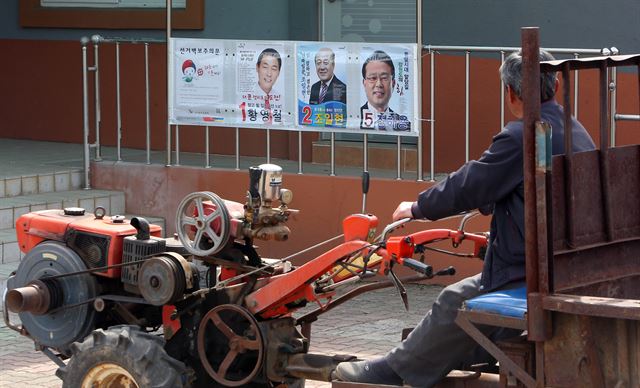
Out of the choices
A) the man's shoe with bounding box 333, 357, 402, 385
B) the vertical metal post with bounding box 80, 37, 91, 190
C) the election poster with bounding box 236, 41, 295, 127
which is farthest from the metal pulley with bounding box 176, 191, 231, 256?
the vertical metal post with bounding box 80, 37, 91, 190

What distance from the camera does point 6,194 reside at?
10.8m

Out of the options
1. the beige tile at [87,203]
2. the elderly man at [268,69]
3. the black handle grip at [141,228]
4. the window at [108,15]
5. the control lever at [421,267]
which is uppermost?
the window at [108,15]

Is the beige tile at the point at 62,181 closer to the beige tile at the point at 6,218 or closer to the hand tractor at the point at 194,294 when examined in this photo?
the beige tile at the point at 6,218

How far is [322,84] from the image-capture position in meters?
9.81

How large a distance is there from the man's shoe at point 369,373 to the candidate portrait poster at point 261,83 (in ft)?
15.1

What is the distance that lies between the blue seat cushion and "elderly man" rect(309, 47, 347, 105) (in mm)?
5004

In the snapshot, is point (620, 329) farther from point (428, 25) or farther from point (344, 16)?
point (344, 16)

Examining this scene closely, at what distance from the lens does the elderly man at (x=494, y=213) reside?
499 cm

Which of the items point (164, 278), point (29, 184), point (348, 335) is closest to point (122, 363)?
point (164, 278)

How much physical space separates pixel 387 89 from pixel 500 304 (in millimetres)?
4976

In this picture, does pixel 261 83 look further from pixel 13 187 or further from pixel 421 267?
pixel 421 267

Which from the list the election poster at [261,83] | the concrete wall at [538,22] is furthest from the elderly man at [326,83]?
the concrete wall at [538,22]

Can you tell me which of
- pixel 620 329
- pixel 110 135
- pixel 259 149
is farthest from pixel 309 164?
pixel 620 329

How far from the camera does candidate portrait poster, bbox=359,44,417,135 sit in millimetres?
9531
